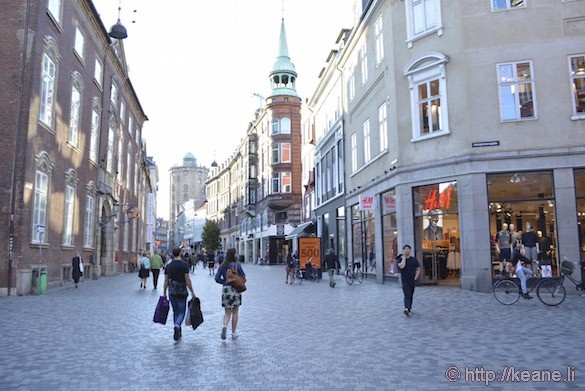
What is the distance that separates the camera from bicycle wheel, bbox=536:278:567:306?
12938mm

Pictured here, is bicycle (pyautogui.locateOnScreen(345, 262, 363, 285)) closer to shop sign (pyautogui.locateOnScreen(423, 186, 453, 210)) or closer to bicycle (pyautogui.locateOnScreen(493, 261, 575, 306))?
shop sign (pyautogui.locateOnScreen(423, 186, 453, 210))

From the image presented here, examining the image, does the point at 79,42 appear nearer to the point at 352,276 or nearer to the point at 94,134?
the point at 94,134

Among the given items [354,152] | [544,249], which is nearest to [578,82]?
[544,249]

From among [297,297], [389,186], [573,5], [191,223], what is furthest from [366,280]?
[191,223]

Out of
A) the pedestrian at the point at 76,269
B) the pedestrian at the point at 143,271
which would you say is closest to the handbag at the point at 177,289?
the pedestrian at the point at 143,271

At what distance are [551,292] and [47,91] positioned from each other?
1981 centimetres

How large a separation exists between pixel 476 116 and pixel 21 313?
15.2m

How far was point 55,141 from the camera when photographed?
21594 mm

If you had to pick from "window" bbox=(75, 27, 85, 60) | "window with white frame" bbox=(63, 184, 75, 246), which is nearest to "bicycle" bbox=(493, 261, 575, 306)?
"window with white frame" bbox=(63, 184, 75, 246)

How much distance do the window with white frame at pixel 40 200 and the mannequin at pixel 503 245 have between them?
54.5 ft

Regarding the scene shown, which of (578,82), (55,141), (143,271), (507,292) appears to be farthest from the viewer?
(143,271)

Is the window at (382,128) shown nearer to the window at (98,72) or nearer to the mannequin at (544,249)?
the mannequin at (544,249)

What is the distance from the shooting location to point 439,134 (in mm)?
18156

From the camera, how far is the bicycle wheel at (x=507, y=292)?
1325 centimetres
